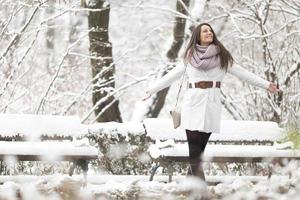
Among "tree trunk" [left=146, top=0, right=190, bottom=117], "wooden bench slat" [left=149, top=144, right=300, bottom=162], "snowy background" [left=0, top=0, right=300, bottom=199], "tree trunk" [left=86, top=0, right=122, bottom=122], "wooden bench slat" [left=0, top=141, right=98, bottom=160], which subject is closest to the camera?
"snowy background" [left=0, top=0, right=300, bottom=199]

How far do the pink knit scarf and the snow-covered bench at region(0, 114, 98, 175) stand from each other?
5.51ft

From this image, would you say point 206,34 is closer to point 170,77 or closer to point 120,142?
point 170,77

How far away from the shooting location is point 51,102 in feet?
43.7

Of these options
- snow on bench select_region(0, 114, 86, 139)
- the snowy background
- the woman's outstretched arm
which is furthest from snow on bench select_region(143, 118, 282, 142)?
the woman's outstretched arm

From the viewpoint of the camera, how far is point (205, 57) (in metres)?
6.86

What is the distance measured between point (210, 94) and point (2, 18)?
553cm

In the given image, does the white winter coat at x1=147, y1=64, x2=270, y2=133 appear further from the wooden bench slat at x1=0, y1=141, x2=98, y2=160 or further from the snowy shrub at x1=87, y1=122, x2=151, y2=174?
the snowy shrub at x1=87, y1=122, x2=151, y2=174

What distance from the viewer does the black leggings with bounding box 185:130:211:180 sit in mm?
6781

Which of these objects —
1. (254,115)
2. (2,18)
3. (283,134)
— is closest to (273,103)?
(254,115)

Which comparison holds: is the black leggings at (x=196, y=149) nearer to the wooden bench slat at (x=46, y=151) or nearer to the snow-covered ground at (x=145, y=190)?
the snow-covered ground at (x=145, y=190)

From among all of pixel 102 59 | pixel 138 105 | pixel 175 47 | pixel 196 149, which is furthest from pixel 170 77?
pixel 138 105

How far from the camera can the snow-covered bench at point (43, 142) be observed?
745cm

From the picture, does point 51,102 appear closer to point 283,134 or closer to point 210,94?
point 283,134

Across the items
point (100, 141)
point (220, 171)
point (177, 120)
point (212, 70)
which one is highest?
point (212, 70)
